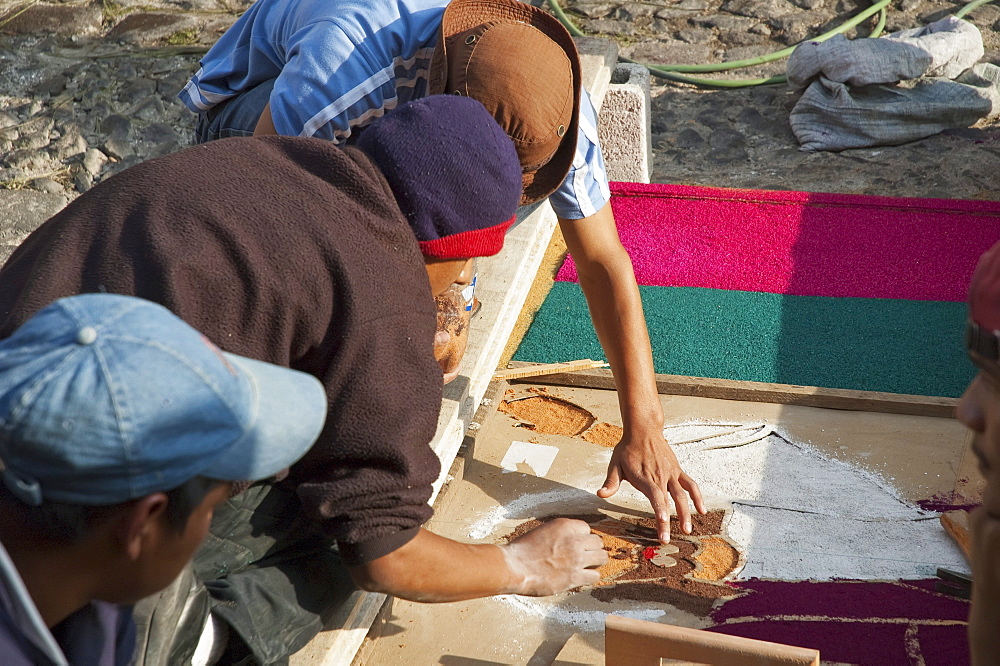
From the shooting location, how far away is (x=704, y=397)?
308 cm

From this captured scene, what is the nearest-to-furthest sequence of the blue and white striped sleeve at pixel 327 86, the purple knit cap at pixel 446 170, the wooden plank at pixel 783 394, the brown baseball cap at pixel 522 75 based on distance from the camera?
the purple knit cap at pixel 446 170 < the brown baseball cap at pixel 522 75 < the blue and white striped sleeve at pixel 327 86 < the wooden plank at pixel 783 394

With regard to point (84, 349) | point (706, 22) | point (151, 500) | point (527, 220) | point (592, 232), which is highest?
point (84, 349)

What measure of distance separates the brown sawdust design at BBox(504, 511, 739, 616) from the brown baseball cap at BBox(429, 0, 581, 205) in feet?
3.14

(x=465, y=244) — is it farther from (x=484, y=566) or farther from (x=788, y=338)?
(x=788, y=338)

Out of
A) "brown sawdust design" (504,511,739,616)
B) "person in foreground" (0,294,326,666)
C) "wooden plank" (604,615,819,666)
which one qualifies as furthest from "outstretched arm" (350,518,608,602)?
"person in foreground" (0,294,326,666)

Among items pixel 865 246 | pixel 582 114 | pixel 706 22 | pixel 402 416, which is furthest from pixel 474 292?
pixel 706 22

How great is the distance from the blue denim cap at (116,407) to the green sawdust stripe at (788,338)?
2271 mm

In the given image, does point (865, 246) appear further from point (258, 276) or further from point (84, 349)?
point (84, 349)

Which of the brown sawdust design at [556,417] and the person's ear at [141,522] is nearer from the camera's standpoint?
the person's ear at [141,522]

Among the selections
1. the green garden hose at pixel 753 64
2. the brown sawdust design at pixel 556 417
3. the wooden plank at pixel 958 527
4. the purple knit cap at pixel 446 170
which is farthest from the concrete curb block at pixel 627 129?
the purple knit cap at pixel 446 170

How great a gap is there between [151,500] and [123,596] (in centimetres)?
21

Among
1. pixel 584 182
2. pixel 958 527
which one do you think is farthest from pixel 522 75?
pixel 958 527

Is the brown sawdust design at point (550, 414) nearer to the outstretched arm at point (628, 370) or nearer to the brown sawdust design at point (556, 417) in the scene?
the brown sawdust design at point (556, 417)

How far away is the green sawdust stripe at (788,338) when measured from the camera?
317cm
